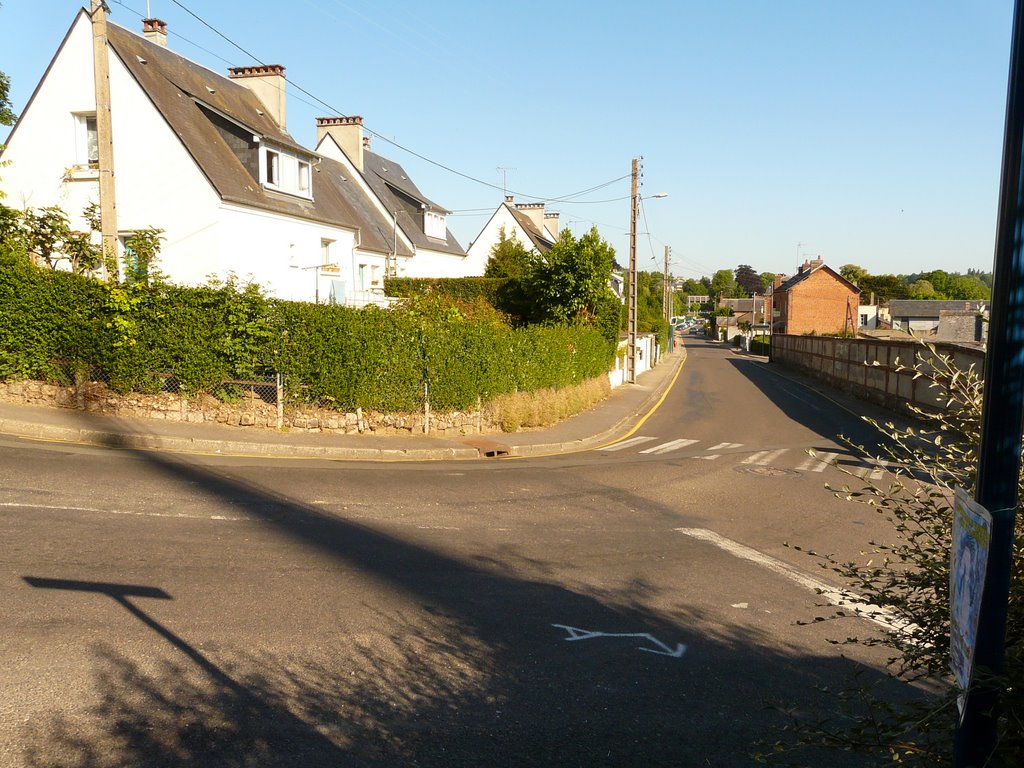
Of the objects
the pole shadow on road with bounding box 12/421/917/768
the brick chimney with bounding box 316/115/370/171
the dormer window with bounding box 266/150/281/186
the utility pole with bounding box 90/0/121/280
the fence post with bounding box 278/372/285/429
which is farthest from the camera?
the brick chimney with bounding box 316/115/370/171

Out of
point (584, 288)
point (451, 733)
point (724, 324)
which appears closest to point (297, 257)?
point (584, 288)

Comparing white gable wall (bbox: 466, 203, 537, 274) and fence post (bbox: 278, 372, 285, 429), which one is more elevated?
white gable wall (bbox: 466, 203, 537, 274)

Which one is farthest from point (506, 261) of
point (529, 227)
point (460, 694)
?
point (460, 694)

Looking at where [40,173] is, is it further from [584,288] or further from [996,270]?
[996,270]

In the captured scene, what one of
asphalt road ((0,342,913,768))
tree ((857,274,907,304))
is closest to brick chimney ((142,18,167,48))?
asphalt road ((0,342,913,768))

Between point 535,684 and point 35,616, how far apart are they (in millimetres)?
3716

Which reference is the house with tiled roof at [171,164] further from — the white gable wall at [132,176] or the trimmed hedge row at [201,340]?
the trimmed hedge row at [201,340]

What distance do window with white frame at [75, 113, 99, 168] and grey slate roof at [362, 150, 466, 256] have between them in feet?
52.3

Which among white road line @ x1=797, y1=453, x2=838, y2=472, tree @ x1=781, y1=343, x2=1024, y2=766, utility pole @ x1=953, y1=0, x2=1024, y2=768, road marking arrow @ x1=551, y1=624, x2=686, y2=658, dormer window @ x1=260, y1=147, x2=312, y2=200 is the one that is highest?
dormer window @ x1=260, y1=147, x2=312, y2=200

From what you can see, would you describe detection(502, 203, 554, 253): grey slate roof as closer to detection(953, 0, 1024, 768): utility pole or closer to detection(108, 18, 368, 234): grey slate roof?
detection(108, 18, 368, 234): grey slate roof

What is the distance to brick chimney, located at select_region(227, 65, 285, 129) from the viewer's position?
28844 mm

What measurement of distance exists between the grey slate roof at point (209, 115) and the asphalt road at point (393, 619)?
1265 cm

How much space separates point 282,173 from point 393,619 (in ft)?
72.9

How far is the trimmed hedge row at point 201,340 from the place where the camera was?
585 inches
